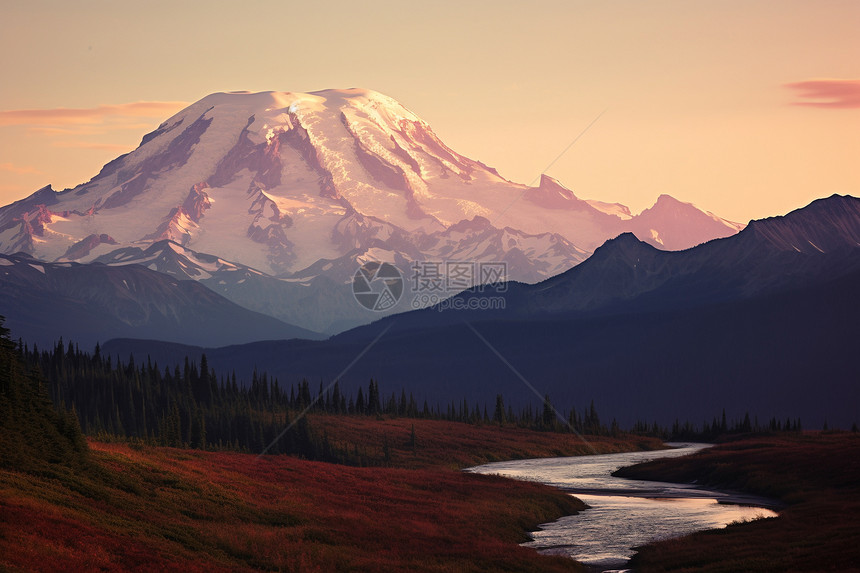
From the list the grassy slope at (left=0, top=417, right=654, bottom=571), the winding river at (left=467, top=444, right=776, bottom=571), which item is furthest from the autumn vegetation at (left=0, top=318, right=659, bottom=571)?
the winding river at (left=467, top=444, right=776, bottom=571)

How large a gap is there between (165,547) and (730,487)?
8224 cm

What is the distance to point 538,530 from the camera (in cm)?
9431

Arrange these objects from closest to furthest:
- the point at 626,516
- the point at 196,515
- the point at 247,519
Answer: the point at 196,515 → the point at 247,519 → the point at 626,516

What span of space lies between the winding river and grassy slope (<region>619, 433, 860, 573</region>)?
3.15m

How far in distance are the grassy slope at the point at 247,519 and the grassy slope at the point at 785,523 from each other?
9058 mm

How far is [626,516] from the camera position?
97875 mm

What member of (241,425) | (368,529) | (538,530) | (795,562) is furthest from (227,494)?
(241,425)

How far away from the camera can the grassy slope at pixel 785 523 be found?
64.7 m

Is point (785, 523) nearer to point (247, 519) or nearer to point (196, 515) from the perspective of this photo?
point (247, 519)

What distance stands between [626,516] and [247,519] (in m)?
37.2

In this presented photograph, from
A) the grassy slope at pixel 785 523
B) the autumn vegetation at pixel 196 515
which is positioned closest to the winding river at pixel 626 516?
the grassy slope at pixel 785 523

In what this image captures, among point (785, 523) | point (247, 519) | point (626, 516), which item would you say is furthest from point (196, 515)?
point (785, 523)

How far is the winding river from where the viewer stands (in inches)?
3157

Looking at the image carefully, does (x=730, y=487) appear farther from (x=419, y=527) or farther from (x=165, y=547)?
(x=165, y=547)
